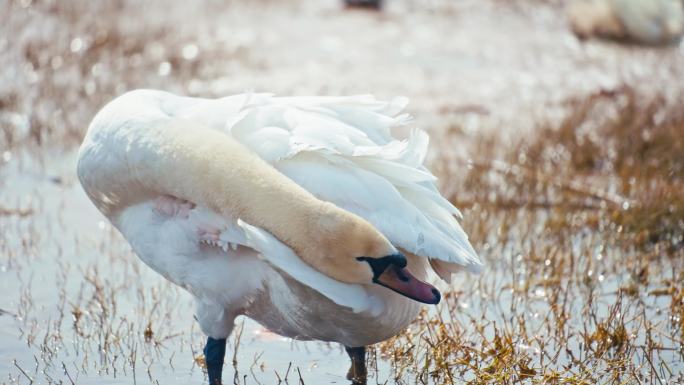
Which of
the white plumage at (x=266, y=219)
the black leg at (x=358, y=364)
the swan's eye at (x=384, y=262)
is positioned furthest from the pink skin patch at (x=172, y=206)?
the black leg at (x=358, y=364)

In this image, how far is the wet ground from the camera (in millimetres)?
4879

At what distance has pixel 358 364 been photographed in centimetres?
458

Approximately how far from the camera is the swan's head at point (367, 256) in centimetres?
351

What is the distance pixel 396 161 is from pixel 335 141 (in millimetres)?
219

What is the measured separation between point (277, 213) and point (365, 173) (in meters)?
0.42

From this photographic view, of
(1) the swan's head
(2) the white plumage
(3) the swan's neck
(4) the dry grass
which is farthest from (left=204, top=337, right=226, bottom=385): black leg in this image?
(1) the swan's head

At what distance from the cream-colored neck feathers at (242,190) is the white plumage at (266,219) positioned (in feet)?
0.05

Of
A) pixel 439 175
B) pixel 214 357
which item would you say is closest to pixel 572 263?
pixel 439 175

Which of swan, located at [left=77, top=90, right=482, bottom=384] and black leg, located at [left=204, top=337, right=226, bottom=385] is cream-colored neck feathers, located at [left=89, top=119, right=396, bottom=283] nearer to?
swan, located at [left=77, top=90, right=482, bottom=384]

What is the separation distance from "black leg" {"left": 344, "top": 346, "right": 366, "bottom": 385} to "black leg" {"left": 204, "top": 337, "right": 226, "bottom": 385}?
49cm

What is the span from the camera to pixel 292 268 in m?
3.59

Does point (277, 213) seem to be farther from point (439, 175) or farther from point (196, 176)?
point (439, 175)

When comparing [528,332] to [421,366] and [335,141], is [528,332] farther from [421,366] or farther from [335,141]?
[335,141]

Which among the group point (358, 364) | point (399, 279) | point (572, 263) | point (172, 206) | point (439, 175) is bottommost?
point (439, 175)
